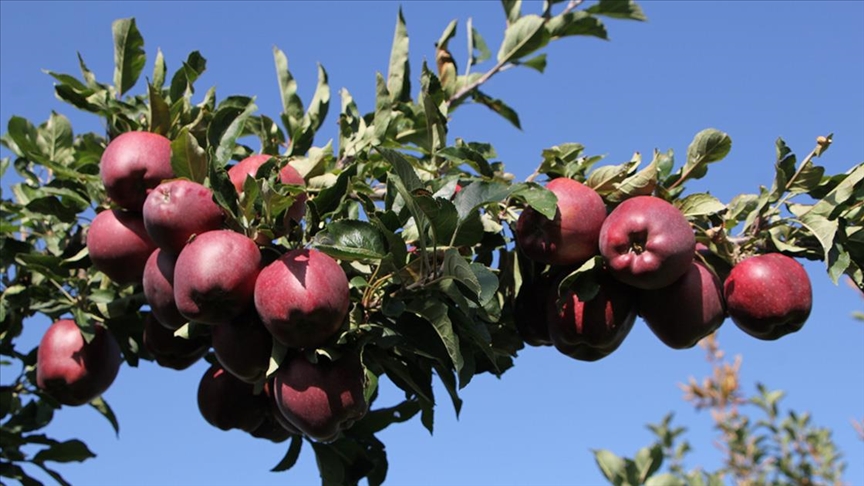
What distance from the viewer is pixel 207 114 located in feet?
9.72

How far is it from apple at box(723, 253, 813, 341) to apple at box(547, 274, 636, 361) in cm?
26

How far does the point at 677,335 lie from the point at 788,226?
43cm

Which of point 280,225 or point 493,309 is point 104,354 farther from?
point 493,309

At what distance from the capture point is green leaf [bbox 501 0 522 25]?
11.6 ft

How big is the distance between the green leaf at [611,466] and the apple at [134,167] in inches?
71.9

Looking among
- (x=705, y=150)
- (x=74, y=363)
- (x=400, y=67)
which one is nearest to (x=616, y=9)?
(x=400, y=67)

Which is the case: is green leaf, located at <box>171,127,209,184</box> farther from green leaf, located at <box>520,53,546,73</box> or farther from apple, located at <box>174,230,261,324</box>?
green leaf, located at <box>520,53,546,73</box>

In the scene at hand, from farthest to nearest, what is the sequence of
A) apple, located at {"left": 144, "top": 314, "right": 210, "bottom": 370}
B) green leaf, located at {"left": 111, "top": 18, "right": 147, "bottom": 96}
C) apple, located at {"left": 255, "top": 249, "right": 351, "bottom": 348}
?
green leaf, located at {"left": 111, "top": 18, "right": 147, "bottom": 96}, apple, located at {"left": 144, "top": 314, "right": 210, "bottom": 370}, apple, located at {"left": 255, "top": 249, "right": 351, "bottom": 348}

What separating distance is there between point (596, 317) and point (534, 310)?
215mm

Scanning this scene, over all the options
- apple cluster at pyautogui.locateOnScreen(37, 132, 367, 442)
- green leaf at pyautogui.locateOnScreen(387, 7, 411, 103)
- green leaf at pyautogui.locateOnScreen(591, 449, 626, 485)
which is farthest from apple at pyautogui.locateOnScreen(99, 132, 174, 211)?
green leaf at pyautogui.locateOnScreen(591, 449, 626, 485)

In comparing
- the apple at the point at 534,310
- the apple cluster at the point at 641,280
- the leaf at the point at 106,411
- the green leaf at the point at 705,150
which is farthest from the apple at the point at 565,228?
the leaf at the point at 106,411

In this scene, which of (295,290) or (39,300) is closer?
(295,290)

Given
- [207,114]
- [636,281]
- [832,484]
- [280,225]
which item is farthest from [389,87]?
[832,484]

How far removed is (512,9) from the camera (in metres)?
3.55
